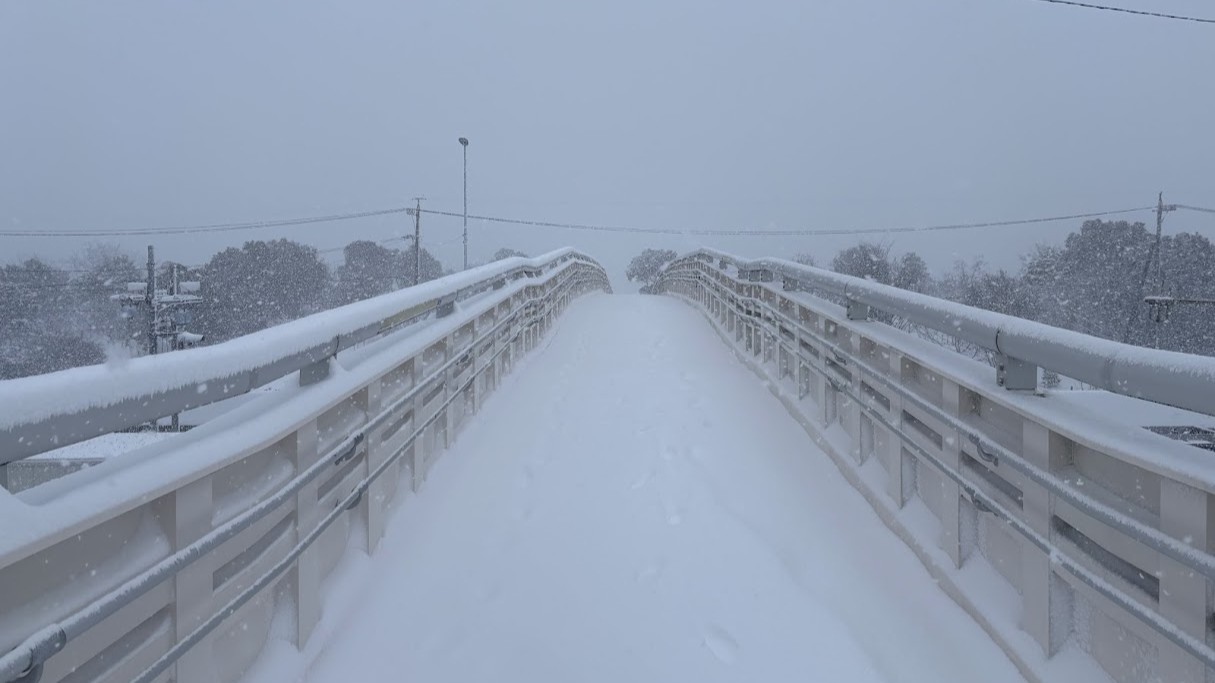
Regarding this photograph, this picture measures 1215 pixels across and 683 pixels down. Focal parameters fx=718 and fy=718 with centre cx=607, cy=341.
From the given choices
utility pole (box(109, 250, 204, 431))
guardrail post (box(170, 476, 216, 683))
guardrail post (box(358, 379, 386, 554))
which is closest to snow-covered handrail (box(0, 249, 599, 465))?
guardrail post (box(170, 476, 216, 683))

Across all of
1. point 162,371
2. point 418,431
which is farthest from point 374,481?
point 162,371

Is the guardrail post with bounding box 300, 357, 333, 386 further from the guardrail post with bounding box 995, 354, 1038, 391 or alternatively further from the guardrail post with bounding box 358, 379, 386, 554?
the guardrail post with bounding box 995, 354, 1038, 391

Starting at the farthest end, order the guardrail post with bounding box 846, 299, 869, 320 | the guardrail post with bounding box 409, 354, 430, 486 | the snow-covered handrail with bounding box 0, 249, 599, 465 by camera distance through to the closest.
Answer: the guardrail post with bounding box 846, 299, 869, 320 → the guardrail post with bounding box 409, 354, 430, 486 → the snow-covered handrail with bounding box 0, 249, 599, 465

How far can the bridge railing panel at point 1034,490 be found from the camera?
74.0 inches

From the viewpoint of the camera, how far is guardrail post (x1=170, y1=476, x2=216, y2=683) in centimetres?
186

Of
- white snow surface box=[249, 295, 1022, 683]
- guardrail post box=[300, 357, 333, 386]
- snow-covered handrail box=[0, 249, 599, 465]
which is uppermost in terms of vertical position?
snow-covered handrail box=[0, 249, 599, 465]

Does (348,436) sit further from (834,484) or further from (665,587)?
(834,484)

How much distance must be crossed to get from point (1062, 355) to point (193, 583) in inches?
106

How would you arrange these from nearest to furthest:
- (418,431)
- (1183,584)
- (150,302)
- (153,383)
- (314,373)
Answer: (153,383) → (1183,584) → (314,373) → (418,431) → (150,302)

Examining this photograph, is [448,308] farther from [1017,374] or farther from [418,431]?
[1017,374]

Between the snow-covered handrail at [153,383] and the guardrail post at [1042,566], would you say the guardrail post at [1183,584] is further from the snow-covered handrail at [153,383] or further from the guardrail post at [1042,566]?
the snow-covered handrail at [153,383]

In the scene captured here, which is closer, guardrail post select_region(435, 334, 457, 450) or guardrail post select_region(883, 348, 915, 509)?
guardrail post select_region(883, 348, 915, 509)

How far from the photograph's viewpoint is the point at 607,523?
12.7 ft

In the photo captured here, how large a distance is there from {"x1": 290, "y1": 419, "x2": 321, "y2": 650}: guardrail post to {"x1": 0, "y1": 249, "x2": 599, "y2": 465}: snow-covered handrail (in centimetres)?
29
